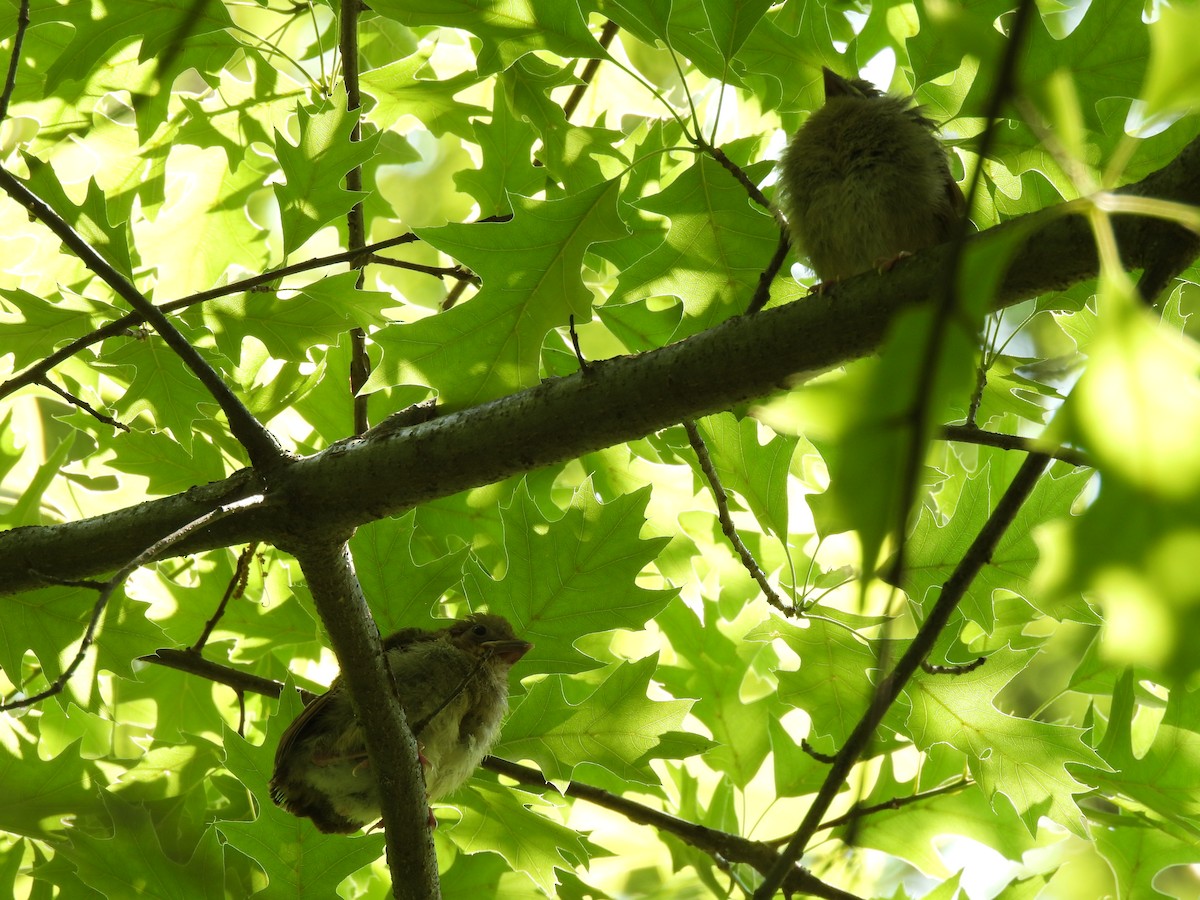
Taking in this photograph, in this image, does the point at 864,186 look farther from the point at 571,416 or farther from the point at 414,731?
the point at 414,731

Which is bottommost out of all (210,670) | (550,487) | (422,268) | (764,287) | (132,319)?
(210,670)

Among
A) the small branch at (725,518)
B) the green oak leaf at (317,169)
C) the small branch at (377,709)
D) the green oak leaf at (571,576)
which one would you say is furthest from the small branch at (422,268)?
the small branch at (377,709)

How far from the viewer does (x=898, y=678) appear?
116 cm

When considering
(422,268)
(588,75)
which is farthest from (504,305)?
(588,75)

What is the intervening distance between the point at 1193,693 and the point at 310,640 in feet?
9.84

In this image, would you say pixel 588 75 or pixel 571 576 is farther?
pixel 588 75

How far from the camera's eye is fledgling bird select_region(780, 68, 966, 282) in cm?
308

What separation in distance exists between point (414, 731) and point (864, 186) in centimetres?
200

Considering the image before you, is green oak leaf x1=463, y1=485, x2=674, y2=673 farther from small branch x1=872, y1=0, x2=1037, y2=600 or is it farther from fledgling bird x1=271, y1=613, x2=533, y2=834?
small branch x1=872, y1=0, x2=1037, y2=600

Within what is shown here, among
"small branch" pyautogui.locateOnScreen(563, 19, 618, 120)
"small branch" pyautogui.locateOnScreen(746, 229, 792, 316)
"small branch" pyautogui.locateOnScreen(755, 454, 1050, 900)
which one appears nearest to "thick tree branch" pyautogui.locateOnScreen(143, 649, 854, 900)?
"small branch" pyautogui.locateOnScreen(746, 229, 792, 316)

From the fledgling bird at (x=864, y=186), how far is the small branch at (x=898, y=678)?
134 cm

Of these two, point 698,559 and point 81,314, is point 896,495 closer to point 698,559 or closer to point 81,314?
point 81,314

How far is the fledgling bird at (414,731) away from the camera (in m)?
3.00

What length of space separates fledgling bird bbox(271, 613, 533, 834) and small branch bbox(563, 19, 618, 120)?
2025 millimetres
